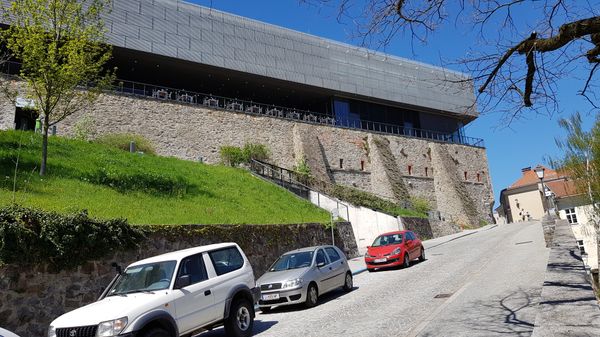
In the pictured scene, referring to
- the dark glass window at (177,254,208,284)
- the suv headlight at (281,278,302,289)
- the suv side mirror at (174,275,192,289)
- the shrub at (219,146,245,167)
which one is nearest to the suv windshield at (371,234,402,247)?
the suv headlight at (281,278,302,289)

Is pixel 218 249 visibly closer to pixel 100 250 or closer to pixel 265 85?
pixel 100 250

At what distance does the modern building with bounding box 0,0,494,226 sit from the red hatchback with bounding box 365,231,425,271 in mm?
15702

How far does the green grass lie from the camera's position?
13.8 m

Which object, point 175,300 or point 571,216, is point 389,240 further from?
point 571,216

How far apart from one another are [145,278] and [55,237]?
10.6 ft

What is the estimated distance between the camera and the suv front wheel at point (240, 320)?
8016 millimetres

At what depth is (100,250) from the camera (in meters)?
10.4

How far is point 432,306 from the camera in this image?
891cm

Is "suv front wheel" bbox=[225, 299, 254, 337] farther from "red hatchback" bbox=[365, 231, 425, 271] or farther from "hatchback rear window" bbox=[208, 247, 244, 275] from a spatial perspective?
"red hatchback" bbox=[365, 231, 425, 271]

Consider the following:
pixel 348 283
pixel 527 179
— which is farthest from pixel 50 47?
pixel 527 179

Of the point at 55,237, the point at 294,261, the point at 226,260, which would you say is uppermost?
the point at 55,237

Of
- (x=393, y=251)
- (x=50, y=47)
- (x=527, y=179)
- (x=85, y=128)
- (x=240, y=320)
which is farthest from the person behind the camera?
(x=527, y=179)

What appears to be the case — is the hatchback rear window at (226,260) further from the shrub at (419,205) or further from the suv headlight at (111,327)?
the shrub at (419,205)

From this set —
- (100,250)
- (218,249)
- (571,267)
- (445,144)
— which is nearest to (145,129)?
(100,250)
